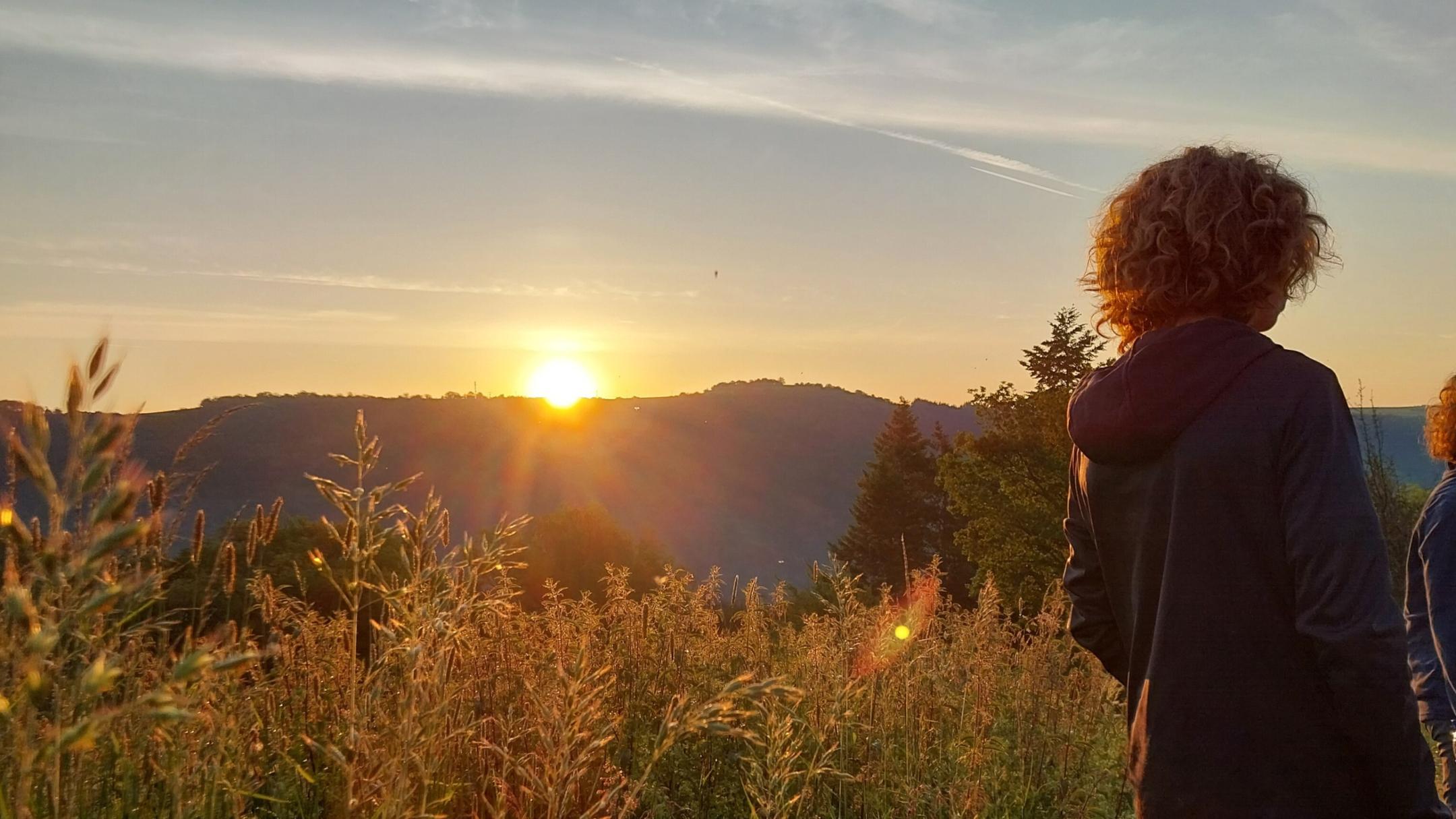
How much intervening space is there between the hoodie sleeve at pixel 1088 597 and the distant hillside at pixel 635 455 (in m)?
54.5

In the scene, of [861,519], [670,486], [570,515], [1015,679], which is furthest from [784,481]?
[1015,679]

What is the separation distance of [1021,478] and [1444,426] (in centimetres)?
2550

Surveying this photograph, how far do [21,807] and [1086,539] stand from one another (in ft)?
7.20

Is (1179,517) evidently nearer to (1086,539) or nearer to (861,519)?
(1086,539)

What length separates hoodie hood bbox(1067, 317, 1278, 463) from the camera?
2.08 m

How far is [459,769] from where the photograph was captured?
3.57 metres

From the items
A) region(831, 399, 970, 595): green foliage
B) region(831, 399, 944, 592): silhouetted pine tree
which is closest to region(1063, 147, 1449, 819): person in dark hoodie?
region(831, 399, 970, 595): green foliage

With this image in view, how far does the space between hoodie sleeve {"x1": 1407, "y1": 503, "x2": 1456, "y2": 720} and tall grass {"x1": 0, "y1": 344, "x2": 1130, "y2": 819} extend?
107 centimetres

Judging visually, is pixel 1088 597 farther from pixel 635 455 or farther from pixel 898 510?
pixel 635 455

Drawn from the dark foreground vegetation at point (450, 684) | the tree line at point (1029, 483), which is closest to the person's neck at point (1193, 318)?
the dark foreground vegetation at point (450, 684)

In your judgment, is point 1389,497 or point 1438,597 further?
point 1389,497

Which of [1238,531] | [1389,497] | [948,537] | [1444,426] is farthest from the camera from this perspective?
[948,537]

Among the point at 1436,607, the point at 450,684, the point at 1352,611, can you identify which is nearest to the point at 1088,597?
the point at 1352,611

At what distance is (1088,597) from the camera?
2.55 m
